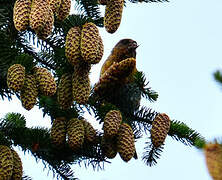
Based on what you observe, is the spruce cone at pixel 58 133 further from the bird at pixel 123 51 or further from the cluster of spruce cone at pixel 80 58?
the bird at pixel 123 51

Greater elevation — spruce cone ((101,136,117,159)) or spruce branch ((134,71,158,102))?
spruce branch ((134,71,158,102))

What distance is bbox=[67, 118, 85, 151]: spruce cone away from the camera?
148cm

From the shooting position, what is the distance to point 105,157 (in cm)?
163

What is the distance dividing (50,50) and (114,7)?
44cm

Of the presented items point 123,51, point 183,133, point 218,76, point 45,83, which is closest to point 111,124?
point 45,83

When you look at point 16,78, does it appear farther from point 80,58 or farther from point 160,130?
point 160,130

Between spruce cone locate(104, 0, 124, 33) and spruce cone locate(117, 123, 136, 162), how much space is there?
0.38 m

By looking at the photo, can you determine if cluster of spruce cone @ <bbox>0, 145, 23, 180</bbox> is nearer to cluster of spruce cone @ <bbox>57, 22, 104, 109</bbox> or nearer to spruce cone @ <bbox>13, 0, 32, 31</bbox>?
cluster of spruce cone @ <bbox>57, 22, 104, 109</bbox>

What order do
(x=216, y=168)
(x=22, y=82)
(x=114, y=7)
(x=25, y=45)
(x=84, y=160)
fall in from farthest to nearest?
(x=25, y=45) < (x=84, y=160) < (x=114, y=7) < (x=22, y=82) < (x=216, y=168)

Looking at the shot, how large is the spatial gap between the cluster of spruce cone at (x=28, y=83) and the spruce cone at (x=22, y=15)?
15 centimetres

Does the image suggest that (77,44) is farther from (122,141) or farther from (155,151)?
(155,151)

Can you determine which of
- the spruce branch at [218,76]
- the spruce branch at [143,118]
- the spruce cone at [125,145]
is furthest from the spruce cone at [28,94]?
the spruce branch at [218,76]

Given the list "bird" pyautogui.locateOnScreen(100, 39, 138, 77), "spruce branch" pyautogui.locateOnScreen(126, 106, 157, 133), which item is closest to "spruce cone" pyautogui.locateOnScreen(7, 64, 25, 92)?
"spruce branch" pyautogui.locateOnScreen(126, 106, 157, 133)

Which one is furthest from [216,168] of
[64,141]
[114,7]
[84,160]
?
[84,160]
